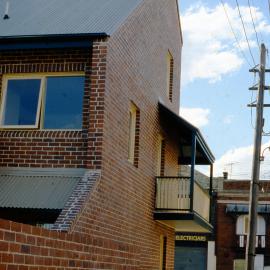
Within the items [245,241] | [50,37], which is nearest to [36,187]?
[50,37]

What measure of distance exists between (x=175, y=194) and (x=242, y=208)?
79.2ft

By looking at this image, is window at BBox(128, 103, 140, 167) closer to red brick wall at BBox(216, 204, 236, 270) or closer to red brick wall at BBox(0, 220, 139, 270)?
red brick wall at BBox(0, 220, 139, 270)

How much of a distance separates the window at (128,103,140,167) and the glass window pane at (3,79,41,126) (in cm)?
280

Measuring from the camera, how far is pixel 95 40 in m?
12.3

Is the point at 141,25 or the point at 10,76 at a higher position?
the point at 141,25

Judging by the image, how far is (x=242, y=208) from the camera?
39.5m

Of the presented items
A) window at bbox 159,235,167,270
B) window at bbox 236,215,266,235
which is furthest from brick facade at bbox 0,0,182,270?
window at bbox 236,215,266,235

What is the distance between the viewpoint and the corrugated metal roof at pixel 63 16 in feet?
41.6

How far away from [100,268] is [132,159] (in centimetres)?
451

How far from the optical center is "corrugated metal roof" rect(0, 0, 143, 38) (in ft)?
41.6

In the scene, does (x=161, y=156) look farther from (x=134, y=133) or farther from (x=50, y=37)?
(x=50, y=37)

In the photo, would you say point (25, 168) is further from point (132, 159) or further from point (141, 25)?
point (141, 25)

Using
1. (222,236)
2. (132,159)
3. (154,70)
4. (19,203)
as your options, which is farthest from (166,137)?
(222,236)

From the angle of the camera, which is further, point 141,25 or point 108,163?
point 141,25
